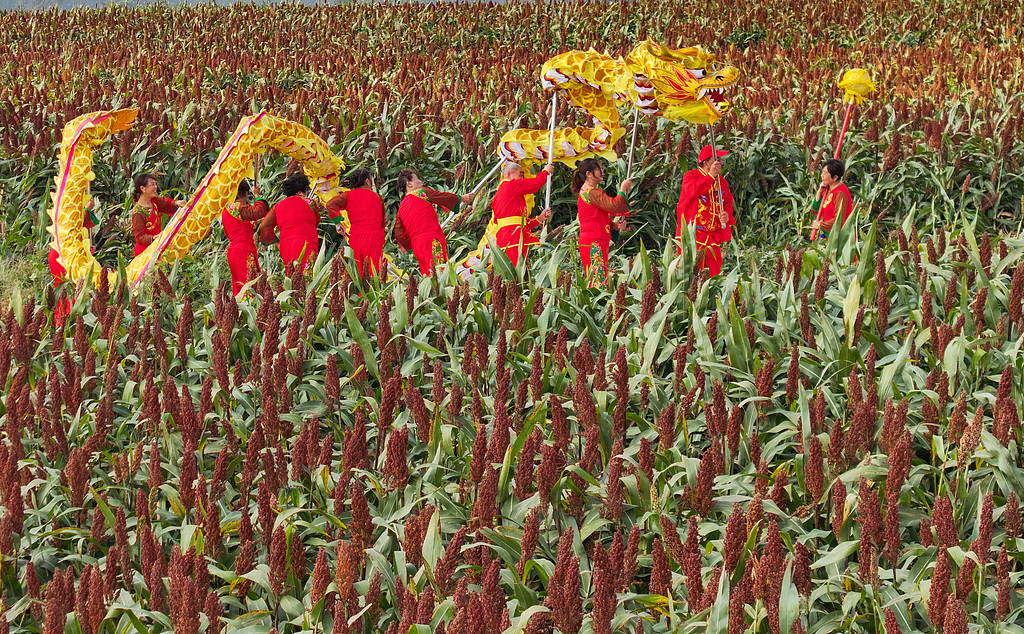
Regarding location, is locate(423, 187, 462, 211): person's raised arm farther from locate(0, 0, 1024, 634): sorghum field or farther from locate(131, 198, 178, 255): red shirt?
locate(131, 198, 178, 255): red shirt

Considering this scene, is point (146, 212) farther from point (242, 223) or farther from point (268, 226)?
point (268, 226)

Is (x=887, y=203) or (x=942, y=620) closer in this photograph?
(x=942, y=620)

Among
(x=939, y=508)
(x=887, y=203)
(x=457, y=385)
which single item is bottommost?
(x=887, y=203)

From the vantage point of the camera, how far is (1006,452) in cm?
373

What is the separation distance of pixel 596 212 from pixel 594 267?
124cm

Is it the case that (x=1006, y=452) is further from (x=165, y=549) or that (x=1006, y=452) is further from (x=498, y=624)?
(x=165, y=549)

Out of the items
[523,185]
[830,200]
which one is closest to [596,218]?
[523,185]

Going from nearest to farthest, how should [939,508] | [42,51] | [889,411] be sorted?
1. [939,508]
2. [889,411]
3. [42,51]

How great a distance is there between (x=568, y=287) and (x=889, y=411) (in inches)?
90.7

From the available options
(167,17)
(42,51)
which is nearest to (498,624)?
(42,51)

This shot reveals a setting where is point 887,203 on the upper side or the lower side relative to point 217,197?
lower

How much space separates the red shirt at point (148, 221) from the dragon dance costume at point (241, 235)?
1.91 feet

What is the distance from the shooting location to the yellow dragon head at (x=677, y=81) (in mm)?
8234

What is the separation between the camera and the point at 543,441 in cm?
433
